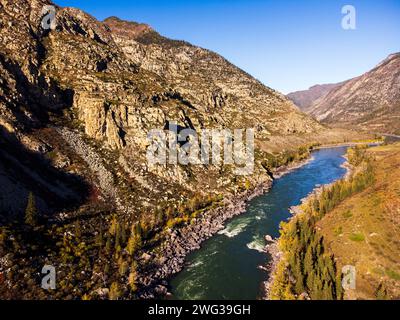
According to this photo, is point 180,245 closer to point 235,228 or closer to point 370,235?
point 235,228

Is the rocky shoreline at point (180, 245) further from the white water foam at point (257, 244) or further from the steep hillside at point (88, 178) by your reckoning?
the white water foam at point (257, 244)

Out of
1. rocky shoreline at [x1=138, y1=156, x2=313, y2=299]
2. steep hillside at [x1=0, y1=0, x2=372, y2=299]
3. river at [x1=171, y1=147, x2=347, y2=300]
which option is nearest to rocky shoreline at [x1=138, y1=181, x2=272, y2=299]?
rocky shoreline at [x1=138, y1=156, x2=313, y2=299]

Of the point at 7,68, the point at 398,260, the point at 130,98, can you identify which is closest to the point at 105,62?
the point at 130,98

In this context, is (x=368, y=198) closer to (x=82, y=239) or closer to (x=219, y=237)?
(x=219, y=237)

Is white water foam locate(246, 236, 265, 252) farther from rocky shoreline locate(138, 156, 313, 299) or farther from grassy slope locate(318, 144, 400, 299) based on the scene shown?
grassy slope locate(318, 144, 400, 299)

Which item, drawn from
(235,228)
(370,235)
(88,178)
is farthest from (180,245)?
(370,235)

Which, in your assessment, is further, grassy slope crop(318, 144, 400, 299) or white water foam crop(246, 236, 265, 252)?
white water foam crop(246, 236, 265, 252)
